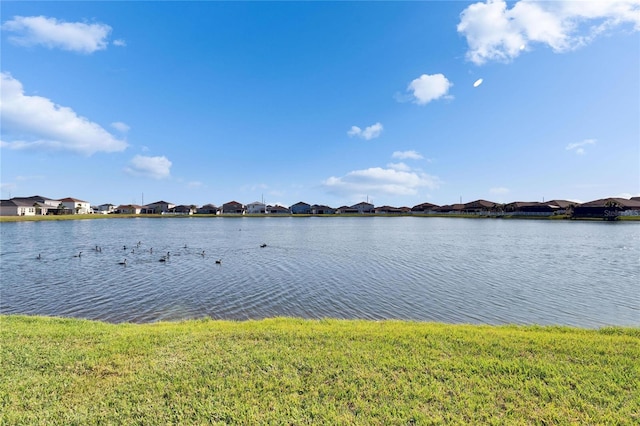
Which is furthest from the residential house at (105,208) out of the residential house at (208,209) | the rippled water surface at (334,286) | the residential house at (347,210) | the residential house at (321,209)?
the rippled water surface at (334,286)

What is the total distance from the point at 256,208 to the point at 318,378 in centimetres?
14390

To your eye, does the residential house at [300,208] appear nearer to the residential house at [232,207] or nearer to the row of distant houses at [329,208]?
the row of distant houses at [329,208]

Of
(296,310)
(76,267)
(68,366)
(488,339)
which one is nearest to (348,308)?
(296,310)

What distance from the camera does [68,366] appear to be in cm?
544

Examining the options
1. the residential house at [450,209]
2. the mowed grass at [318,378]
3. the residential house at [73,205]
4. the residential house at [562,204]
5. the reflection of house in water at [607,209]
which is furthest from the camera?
the residential house at [450,209]

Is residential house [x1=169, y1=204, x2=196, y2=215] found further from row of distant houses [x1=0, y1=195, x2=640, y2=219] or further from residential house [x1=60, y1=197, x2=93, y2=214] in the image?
residential house [x1=60, y1=197, x2=93, y2=214]

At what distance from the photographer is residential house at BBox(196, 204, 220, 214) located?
138125 mm

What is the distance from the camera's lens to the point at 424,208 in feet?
465

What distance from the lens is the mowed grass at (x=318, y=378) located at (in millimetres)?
4145

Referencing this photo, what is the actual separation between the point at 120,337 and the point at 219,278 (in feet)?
37.2

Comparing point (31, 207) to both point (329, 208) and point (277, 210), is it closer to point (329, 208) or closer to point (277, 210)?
point (277, 210)

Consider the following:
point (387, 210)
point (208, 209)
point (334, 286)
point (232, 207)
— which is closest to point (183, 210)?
point (208, 209)

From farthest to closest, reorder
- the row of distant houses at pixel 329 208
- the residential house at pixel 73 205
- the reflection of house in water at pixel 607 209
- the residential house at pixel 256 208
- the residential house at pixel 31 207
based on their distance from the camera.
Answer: the residential house at pixel 256 208 → the residential house at pixel 73 205 → the residential house at pixel 31 207 → the row of distant houses at pixel 329 208 → the reflection of house in water at pixel 607 209

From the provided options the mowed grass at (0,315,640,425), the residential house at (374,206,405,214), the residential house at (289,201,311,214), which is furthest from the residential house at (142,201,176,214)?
the mowed grass at (0,315,640,425)
